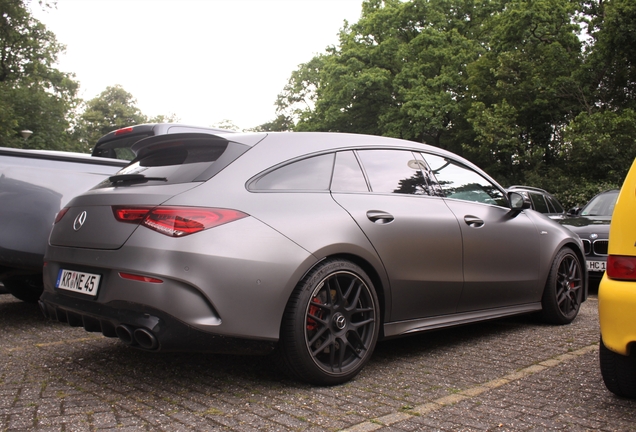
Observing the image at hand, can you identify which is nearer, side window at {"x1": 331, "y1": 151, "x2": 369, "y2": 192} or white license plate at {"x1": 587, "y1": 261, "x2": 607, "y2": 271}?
side window at {"x1": 331, "y1": 151, "x2": 369, "y2": 192}

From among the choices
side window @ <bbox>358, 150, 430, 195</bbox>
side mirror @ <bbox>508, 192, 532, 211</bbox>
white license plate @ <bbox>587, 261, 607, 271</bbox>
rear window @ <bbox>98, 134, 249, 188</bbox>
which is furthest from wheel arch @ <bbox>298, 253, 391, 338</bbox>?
white license plate @ <bbox>587, 261, 607, 271</bbox>

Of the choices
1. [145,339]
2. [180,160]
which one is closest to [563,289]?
[180,160]

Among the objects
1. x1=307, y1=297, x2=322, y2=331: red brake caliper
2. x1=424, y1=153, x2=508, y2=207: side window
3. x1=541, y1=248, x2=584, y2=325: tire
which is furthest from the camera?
x1=541, y1=248, x2=584, y2=325: tire

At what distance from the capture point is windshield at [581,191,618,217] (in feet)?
32.2

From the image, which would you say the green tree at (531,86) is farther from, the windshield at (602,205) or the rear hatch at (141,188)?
the rear hatch at (141,188)

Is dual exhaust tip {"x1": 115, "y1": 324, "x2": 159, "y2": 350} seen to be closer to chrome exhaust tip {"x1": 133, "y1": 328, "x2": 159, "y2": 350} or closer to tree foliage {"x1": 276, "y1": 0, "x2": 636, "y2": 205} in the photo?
chrome exhaust tip {"x1": 133, "y1": 328, "x2": 159, "y2": 350}

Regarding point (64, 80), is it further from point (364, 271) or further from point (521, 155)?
point (364, 271)

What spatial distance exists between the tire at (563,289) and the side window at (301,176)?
2.77m

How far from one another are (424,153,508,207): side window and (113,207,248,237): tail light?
6.64 feet

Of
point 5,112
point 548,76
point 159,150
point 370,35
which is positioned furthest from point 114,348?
point 370,35

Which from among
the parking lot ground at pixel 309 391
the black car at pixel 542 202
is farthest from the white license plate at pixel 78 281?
the black car at pixel 542 202

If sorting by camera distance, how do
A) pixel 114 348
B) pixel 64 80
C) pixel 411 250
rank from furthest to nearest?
pixel 64 80
pixel 114 348
pixel 411 250

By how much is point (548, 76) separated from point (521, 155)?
139 inches

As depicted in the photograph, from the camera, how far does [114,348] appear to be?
4.70 m
